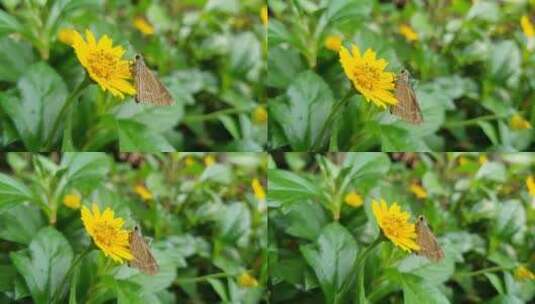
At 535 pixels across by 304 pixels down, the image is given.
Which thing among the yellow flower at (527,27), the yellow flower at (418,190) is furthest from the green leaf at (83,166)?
the yellow flower at (527,27)

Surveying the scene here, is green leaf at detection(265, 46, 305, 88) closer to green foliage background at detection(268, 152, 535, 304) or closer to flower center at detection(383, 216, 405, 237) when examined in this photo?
green foliage background at detection(268, 152, 535, 304)

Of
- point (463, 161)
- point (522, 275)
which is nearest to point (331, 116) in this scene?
point (463, 161)

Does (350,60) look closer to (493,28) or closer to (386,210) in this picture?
(386,210)

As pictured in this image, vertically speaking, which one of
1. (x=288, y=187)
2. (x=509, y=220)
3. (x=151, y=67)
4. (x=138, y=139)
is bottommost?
(x=509, y=220)

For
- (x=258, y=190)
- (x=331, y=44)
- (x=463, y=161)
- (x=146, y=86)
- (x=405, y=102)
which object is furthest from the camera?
(x=463, y=161)

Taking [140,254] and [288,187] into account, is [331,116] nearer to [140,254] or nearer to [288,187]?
[288,187]

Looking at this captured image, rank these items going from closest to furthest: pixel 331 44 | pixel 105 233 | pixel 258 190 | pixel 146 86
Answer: pixel 105 233 → pixel 146 86 → pixel 331 44 → pixel 258 190

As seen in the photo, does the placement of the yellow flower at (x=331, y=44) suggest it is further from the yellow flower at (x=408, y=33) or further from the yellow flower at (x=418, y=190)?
the yellow flower at (x=418, y=190)
